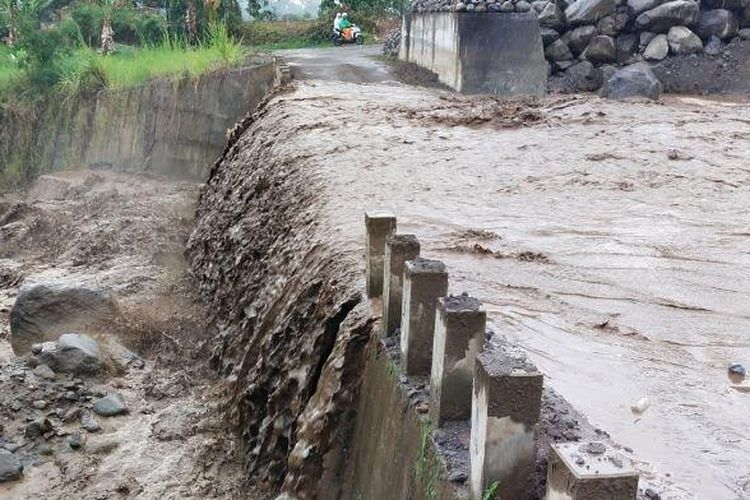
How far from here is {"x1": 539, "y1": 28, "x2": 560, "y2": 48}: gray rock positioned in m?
12.3

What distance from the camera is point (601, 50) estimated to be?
483 inches

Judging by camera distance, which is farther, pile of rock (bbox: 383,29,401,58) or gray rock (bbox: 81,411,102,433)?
pile of rock (bbox: 383,29,401,58)

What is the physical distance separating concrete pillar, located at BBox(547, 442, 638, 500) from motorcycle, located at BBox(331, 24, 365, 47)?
2036 centimetres

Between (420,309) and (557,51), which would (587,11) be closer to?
(557,51)

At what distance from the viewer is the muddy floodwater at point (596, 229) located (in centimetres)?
321

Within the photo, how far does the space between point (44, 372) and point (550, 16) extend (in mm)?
8522

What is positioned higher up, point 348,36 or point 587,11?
point 587,11

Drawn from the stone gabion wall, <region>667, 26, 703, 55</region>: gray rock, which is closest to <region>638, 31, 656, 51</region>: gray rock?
the stone gabion wall

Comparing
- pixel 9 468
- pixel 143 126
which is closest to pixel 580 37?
pixel 143 126

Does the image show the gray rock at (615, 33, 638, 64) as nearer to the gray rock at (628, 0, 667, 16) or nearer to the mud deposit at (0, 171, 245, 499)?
the gray rock at (628, 0, 667, 16)

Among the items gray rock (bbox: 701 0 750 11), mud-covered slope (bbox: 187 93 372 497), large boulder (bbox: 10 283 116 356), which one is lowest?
large boulder (bbox: 10 283 116 356)

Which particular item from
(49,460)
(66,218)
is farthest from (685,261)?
(66,218)

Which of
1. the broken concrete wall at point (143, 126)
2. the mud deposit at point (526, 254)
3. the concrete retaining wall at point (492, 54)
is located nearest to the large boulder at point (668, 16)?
the concrete retaining wall at point (492, 54)

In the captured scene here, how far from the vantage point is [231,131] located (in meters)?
11.8
